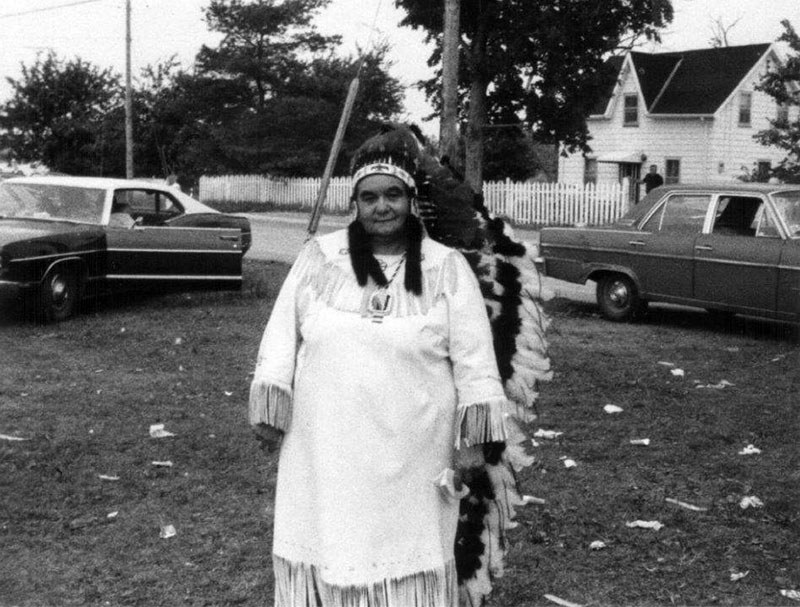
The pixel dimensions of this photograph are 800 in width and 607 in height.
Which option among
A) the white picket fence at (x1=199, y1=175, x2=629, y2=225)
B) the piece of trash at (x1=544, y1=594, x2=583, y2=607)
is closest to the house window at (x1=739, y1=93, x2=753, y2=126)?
the white picket fence at (x1=199, y1=175, x2=629, y2=225)

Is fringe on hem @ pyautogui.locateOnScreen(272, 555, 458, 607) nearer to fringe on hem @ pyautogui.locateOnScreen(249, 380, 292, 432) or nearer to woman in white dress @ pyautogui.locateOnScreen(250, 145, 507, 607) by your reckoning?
woman in white dress @ pyautogui.locateOnScreen(250, 145, 507, 607)

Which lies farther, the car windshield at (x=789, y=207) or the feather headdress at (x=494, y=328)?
the car windshield at (x=789, y=207)

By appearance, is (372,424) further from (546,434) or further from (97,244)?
(97,244)

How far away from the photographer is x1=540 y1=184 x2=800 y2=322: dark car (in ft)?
32.1

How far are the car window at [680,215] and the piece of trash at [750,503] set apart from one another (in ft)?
17.7

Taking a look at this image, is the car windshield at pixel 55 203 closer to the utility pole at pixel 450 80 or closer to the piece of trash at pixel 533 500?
the utility pole at pixel 450 80

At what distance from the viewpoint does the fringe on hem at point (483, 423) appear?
130 inches

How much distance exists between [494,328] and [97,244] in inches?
329

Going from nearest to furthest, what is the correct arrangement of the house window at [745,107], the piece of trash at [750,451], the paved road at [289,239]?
the piece of trash at [750,451] < the paved road at [289,239] < the house window at [745,107]

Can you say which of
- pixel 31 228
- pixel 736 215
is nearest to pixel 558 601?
pixel 736 215

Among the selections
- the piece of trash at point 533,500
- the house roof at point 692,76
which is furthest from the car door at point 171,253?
the house roof at point 692,76

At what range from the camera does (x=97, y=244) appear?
11.4 m

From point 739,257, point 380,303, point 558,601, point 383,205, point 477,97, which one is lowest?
point 558,601

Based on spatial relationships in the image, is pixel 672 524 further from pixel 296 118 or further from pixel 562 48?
pixel 296 118
